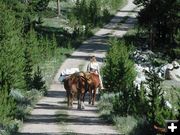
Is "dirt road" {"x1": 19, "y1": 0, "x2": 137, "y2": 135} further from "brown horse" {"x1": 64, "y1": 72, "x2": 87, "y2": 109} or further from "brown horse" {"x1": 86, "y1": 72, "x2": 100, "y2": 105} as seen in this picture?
"brown horse" {"x1": 86, "y1": 72, "x2": 100, "y2": 105}

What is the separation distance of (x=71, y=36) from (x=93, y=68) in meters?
30.7

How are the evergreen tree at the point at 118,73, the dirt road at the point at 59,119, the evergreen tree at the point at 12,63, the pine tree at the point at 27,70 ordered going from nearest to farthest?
the dirt road at the point at 59,119, the evergreen tree at the point at 12,63, the evergreen tree at the point at 118,73, the pine tree at the point at 27,70

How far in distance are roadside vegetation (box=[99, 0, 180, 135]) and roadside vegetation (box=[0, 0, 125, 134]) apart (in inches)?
152

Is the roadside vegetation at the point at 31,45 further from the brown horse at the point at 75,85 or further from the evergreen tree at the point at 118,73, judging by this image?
the evergreen tree at the point at 118,73

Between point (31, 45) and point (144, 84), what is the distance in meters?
9.53

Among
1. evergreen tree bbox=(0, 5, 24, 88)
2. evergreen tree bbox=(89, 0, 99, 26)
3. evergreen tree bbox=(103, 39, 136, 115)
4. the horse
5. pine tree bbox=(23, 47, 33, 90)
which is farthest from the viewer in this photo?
evergreen tree bbox=(89, 0, 99, 26)

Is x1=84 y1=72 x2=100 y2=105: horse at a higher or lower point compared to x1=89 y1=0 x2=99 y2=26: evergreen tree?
lower

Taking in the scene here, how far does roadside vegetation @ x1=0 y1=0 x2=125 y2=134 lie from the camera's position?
2453 cm

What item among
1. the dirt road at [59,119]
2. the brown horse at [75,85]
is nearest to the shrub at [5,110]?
the dirt road at [59,119]

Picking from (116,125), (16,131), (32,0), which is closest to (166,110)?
(116,125)

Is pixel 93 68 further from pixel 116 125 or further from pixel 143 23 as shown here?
pixel 143 23

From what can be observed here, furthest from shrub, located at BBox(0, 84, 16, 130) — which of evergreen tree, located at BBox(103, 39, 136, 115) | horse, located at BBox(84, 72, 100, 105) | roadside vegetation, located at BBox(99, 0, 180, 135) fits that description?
evergreen tree, located at BBox(103, 39, 136, 115)

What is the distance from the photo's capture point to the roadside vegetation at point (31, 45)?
966 inches

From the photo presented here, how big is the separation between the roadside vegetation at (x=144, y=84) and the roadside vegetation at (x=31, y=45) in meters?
3.87
